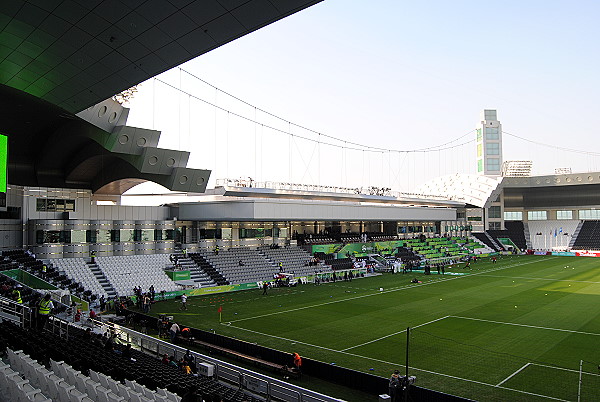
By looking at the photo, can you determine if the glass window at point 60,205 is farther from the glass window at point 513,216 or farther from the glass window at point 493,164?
the glass window at point 493,164

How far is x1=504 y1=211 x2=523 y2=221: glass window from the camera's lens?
10365 centimetres

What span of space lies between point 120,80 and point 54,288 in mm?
18042

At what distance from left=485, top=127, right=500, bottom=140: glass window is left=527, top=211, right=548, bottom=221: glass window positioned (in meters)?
19.0

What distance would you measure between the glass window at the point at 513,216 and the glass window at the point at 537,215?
1.59 meters

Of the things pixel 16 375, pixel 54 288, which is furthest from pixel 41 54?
pixel 54 288

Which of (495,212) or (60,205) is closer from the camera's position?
(60,205)

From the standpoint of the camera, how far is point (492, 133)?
11081cm

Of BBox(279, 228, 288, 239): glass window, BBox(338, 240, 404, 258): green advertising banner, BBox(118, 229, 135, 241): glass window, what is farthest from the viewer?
BBox(338, 240, 404, 258): green advertising banner

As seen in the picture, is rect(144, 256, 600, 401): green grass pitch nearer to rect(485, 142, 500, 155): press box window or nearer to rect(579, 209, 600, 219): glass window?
rect(579, 209, 600, 219): glass window

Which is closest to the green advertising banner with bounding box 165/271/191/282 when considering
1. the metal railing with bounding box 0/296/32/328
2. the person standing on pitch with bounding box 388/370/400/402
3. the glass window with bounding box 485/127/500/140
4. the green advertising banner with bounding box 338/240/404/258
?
the metal railing with bounding box 0/296/32/328

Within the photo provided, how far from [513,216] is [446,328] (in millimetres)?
86536

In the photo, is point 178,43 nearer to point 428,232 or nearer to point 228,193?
point 228,193

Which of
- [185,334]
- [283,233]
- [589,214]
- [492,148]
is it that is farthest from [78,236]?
[492,148]

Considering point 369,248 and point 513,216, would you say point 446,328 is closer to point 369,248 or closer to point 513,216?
point 369,248
